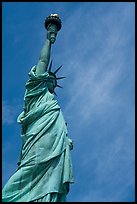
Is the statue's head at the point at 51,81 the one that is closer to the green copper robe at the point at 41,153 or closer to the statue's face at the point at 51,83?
the statue's face at the point at 51,83

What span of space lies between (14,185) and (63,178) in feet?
4.92

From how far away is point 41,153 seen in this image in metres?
18.0

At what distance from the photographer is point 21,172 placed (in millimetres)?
17547

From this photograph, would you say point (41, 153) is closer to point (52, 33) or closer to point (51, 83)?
point (51, 83)

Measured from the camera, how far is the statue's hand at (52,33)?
21203mm


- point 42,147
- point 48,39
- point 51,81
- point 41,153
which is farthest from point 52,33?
point 41,153

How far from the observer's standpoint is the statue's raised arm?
2028 cm

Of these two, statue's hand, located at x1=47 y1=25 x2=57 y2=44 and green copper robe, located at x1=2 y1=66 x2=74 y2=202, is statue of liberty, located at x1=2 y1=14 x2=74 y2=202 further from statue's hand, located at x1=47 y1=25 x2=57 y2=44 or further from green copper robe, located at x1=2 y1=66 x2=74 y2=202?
statue's hand, located at x1=47 y1=25 x2=57 y2=44

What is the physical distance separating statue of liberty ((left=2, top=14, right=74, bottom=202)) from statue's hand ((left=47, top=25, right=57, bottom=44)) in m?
0.40

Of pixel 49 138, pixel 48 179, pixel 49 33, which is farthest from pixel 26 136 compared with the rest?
pixel 49 33

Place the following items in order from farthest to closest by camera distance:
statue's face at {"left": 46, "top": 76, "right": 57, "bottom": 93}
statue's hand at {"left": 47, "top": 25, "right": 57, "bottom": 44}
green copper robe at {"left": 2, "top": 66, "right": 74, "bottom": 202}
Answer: statue's hand at {"left": 47, "top": 25, "right": 57, "bottom": 44} < statue's face at {"left": 46, "top": 76, "right": 57, "bottom": 93} < green copper robe at {"left": 2, "top": 66, "right": 74, "bottom": 202}

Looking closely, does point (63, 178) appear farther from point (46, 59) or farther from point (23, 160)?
point (46, 59)

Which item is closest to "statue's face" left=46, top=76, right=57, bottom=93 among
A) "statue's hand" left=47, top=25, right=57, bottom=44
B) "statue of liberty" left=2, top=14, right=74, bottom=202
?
"statue of liberty" left=2, top=14, right=74, bottom=202

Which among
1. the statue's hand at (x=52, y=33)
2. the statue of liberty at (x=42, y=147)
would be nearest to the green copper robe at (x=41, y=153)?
the statue of liberty at (x=42, y=147)
